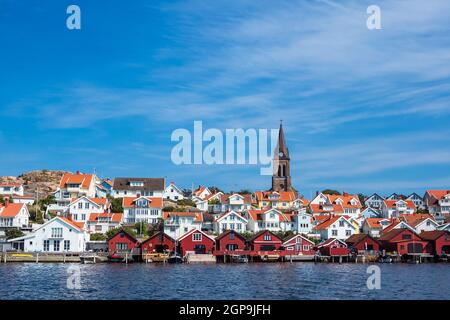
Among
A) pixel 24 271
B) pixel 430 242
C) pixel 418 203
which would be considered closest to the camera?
pixel 24 271

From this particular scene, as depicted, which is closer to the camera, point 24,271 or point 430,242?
point 24,271

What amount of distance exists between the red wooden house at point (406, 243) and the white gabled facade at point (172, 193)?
47.6 meters

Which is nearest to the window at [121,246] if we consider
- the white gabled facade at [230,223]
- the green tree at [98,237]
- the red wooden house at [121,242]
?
the red wooden house at [121,242]

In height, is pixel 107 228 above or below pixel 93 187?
below

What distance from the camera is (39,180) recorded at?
13575 cm

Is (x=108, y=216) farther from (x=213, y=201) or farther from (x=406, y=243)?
(x=406, y=243)

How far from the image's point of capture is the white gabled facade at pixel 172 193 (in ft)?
389

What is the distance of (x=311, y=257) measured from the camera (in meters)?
85.2

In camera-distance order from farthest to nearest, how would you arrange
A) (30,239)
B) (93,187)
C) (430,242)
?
(93,187) < (430,242) < (30,239)

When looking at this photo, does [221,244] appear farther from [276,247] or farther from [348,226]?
[348,226]

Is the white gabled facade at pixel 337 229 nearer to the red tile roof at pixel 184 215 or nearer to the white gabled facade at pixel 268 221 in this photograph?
the white gabled facade at pixel 268 221

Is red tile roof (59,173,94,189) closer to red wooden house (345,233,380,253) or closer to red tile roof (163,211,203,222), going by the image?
red tile roof (163,211,203,222)
